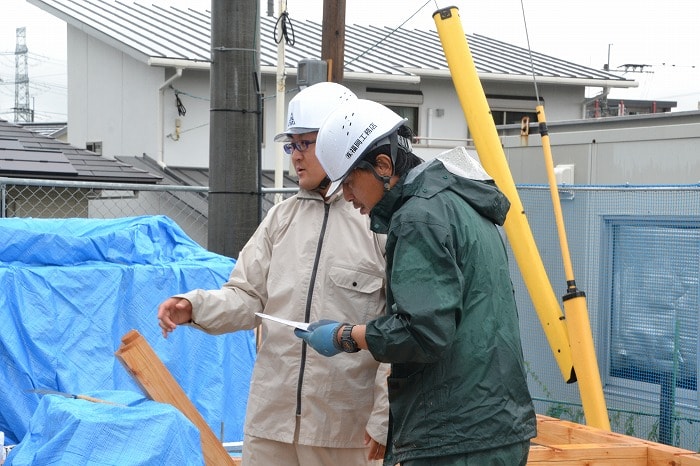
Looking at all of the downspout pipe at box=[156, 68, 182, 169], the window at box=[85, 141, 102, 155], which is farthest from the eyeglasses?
the window at box=[85, 141, 102, 155]

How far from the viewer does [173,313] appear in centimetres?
349

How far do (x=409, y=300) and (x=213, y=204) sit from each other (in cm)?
381

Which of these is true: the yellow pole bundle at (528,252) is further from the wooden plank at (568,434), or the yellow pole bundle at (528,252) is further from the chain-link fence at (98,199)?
the chain-link fence at (98,199)

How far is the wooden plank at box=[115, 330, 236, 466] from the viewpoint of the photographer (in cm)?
395

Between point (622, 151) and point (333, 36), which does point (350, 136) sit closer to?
point (333, 36)

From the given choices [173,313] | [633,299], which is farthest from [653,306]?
[173,313]

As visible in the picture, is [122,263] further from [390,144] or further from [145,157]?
[145,157]

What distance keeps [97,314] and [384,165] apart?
3.68 meters

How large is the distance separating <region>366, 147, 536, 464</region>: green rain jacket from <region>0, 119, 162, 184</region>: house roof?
7888 millimetres

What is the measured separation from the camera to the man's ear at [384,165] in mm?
2807

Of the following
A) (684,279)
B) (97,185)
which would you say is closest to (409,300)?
(684,279)

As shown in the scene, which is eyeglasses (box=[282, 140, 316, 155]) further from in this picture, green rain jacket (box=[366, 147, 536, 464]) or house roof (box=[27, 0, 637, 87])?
house roof (box=[27, 0, 637, 87])

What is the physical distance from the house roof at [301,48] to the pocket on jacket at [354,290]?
16.3m

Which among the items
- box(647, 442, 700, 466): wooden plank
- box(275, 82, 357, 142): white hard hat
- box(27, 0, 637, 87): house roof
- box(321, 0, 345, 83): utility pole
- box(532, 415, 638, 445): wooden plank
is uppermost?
box(27, 0, 637, 87): house roof
